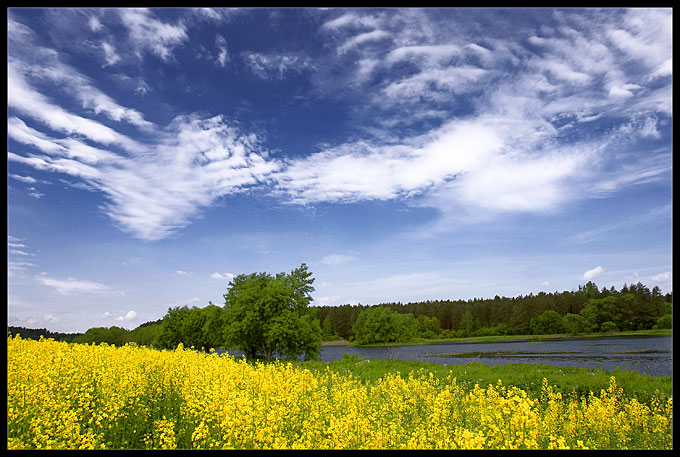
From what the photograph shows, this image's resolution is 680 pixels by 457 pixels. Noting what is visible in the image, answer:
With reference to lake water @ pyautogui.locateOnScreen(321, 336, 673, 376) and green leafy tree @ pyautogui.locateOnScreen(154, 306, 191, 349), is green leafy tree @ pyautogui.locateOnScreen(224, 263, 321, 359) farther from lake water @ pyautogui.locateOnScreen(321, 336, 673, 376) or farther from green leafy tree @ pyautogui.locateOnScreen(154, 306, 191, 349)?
green leafy tree @ pyautogui.locateOnScreen(154, 306, 191, 349)

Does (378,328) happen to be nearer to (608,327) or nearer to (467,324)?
(467,324)

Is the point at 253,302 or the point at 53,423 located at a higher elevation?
the point at 253,302

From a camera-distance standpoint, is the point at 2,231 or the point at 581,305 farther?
the point at 581,305

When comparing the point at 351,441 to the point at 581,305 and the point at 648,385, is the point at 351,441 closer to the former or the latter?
the point at 648,385

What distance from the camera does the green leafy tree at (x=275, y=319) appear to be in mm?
21188

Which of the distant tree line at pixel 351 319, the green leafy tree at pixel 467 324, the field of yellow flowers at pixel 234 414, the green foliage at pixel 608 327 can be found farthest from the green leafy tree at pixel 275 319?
the green leafy tree at pixel 467 324

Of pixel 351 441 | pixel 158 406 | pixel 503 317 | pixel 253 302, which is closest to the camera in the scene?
pixel 351 441

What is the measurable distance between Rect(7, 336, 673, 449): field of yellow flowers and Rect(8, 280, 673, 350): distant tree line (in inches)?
72.4

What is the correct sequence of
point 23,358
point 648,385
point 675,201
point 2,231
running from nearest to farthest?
point 675,201, point 2,231, point 23,358, point 648,385

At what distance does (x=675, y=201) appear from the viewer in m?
2.62

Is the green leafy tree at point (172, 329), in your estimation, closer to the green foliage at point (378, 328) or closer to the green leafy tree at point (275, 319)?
the green leafy tree at point (275, 319)

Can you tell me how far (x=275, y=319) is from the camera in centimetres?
2119
